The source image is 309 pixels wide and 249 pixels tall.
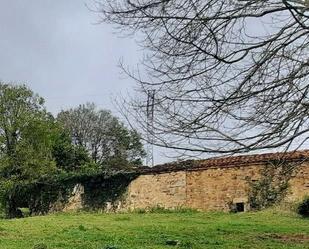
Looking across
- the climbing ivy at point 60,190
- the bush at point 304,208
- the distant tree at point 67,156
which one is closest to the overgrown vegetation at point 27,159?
the climbing ivy at point 60,190

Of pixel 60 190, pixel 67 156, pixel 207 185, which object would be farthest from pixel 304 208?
pixel 67 156

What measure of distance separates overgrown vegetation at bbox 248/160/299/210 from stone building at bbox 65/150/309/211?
13 cm

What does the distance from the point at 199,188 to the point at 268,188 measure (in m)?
3.09

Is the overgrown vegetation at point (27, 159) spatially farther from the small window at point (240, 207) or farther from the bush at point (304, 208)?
the bush at point (304, 208)

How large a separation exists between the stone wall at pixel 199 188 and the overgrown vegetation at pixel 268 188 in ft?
0.64

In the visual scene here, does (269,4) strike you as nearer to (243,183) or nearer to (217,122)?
(217,122)

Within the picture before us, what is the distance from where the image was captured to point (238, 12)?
256 inches

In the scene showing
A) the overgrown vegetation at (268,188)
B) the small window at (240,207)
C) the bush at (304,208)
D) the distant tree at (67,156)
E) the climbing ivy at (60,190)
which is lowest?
the bush at (304,208)

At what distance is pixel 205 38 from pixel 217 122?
3.55 ft

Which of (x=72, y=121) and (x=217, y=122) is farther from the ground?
(x=72, y=121)

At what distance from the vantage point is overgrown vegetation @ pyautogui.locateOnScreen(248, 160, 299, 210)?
20.3 metres

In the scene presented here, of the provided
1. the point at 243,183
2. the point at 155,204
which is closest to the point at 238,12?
the point at 243,183

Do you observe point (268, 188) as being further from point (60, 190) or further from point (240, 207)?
point (60, 190)

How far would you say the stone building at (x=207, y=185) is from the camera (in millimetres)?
20525
